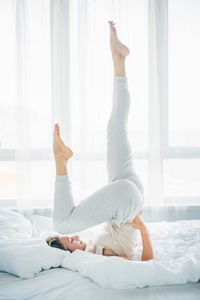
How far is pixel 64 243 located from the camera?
1.70 meters

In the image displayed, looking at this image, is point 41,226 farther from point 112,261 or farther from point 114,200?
point 112,261

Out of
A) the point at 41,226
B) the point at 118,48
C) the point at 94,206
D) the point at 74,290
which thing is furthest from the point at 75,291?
the point at 118,48

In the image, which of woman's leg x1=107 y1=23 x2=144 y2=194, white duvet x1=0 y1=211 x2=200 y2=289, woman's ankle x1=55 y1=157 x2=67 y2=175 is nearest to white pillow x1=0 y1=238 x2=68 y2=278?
white duvet x1=0 y1=211 x2=200 y2=289

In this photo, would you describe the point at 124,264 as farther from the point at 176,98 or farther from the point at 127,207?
the point at 176,98

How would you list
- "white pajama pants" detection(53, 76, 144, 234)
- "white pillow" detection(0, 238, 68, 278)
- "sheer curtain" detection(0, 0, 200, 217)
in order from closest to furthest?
1. "white pillow" detection(0, 238, 68, 278)
2. "white pajama pants" detection(53, 76, 144, 234)
3. "sheer curtain" detection(0, 0, 200, 217)

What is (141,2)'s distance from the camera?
277cm

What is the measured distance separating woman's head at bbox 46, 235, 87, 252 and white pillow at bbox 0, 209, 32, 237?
0.18 metres

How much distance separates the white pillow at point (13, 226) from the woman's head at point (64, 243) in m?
0.18

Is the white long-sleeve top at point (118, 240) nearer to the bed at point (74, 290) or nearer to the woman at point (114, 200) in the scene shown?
the woman at point (114, 200)

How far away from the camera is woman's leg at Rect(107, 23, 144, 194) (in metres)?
A: 1.75

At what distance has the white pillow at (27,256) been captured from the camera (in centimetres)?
137

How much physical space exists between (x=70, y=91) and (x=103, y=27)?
0.66 m

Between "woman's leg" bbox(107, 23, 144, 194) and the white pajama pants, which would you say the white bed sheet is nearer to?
the white pajama pants

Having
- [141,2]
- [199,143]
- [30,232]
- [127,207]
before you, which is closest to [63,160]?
[127,207]
